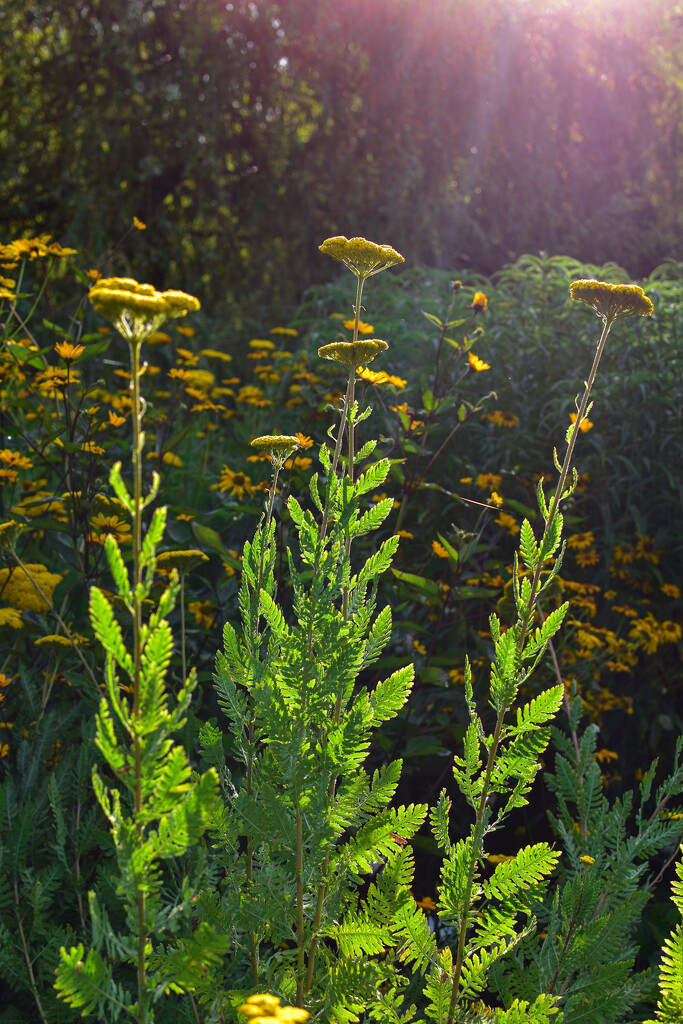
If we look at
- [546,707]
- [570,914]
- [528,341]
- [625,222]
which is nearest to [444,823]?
[546,707]

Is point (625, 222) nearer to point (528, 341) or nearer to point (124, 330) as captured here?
point (528, 341)

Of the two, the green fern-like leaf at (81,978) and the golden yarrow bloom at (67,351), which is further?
the golden yarrow bloom at (67,351)

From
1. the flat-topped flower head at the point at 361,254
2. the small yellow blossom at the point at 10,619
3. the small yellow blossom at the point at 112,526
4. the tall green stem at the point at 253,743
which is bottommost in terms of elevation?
the small yellow blossom at the point at 10,619

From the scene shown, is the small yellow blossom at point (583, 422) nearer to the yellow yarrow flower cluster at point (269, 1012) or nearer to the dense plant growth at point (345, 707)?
the dense plant growth at point (345, 707)

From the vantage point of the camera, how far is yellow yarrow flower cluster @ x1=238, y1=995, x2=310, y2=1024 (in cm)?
51

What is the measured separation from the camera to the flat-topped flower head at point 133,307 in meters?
0.54

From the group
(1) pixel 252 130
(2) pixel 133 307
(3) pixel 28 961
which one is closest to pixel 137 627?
(2) pixel 133 307

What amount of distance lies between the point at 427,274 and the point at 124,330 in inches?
180

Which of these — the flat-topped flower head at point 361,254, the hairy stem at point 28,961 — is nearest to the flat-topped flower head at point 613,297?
the flat-topped flower head at point 361,254

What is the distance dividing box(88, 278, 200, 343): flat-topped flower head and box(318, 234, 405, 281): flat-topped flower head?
17.8 inches

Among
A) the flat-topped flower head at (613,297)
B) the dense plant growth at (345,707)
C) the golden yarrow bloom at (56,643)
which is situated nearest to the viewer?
the dense plant growth at (345,707)

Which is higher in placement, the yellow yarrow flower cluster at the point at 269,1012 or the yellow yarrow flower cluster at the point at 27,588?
the yellow yarrow flower cluster at the point at 269,1012

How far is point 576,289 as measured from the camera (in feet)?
3.18

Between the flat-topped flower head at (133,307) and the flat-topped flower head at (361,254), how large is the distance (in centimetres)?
45
